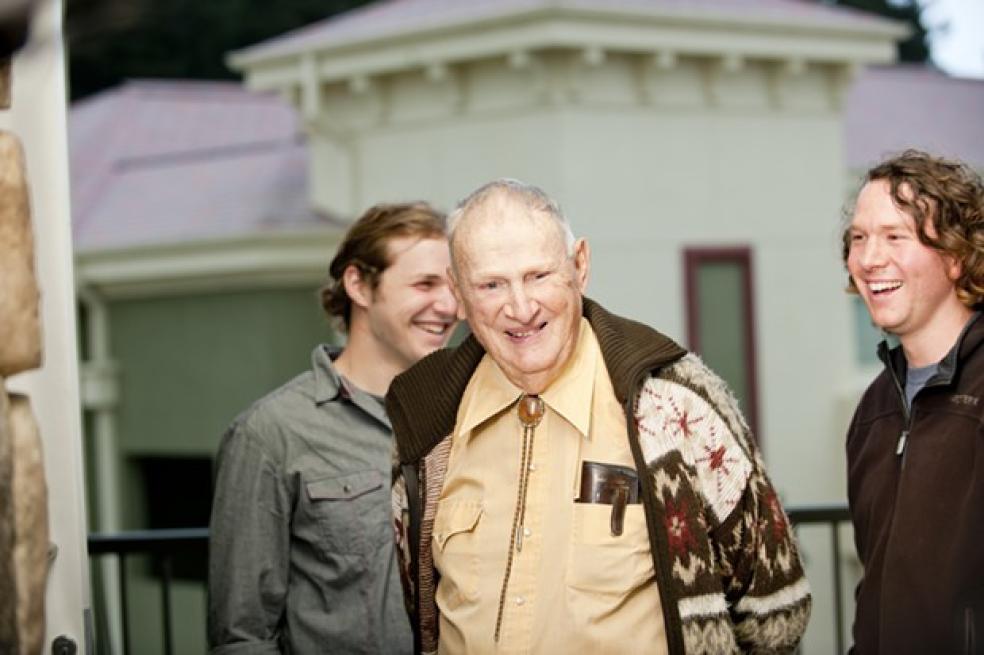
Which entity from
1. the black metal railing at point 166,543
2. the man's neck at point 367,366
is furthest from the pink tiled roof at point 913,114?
the man's neck at point 367,366

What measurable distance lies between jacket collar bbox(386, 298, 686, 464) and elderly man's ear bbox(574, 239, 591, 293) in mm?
84

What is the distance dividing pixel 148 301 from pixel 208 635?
378 inches

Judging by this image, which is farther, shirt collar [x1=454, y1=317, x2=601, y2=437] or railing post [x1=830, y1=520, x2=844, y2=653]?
railing post [x1=830, y1=520, x2=844, y2=653]

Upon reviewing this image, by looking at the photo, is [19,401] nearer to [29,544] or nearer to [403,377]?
[29,544]

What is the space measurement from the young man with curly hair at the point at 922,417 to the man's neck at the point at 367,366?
102 cm

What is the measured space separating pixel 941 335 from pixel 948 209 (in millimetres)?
221

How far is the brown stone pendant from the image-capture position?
242 centimetres

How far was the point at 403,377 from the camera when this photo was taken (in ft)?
8.65

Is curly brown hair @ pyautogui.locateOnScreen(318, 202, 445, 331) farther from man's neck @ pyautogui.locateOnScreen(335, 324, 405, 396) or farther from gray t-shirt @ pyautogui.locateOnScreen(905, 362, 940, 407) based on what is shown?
gray t-shirt @ pyautogui.locateOnScreen(905, 362, 940, 407)

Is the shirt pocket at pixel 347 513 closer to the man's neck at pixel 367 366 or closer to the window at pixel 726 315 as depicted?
the man's neck at pixel 367 366

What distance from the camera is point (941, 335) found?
97.7 inches

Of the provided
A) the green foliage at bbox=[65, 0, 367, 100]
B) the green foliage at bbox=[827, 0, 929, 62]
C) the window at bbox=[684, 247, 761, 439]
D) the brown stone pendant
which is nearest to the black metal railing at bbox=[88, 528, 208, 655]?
the brown stone pendant

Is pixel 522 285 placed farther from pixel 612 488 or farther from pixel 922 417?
pixel 922 417

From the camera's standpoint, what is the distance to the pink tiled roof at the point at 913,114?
→ 1298 cm
